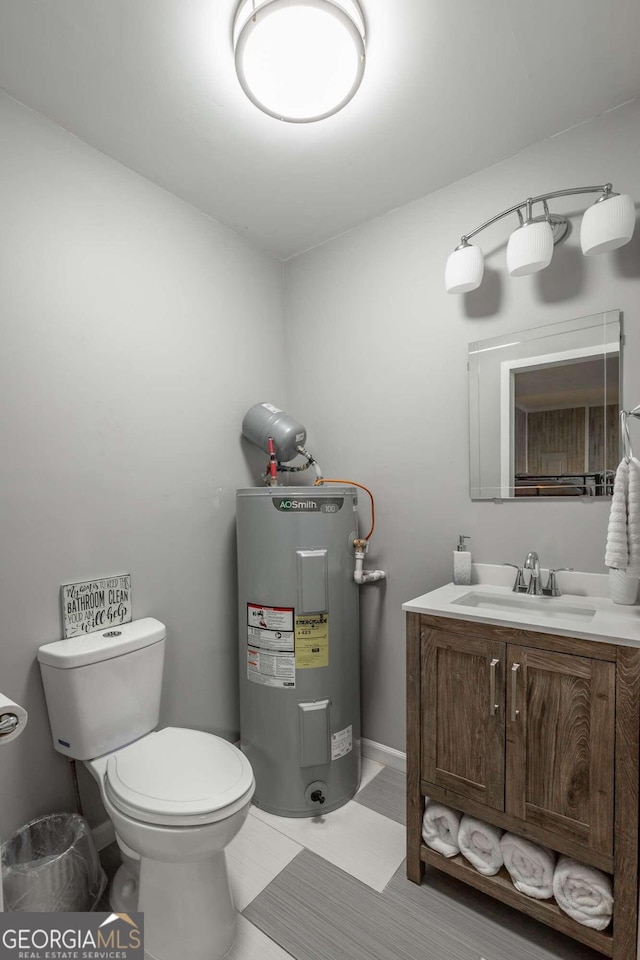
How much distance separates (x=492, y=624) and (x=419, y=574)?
26.1 inches

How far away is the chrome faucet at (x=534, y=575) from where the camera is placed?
1565 millimetres

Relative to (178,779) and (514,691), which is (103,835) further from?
(514,691)

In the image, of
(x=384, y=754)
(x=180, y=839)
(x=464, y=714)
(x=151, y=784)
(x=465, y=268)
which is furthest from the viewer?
(x=384, y=754)

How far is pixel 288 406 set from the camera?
7.93ft

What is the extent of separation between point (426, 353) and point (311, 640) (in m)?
1.25

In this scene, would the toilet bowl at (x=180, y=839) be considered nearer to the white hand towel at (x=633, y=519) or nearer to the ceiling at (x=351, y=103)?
the white hand towel at (x=633, y=519)

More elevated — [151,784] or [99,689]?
[99,689]

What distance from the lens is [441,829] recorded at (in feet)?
4.62

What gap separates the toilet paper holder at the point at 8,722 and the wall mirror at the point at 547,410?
5.09 ft

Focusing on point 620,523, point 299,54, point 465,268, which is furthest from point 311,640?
point 299,54

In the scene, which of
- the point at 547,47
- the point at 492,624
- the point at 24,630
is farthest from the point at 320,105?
the point at 24,630

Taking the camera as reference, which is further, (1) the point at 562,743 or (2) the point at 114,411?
(2) the point at 114,411

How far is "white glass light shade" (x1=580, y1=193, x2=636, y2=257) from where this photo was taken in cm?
134

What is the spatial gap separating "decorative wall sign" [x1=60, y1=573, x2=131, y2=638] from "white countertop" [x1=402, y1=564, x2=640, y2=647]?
100 cm
